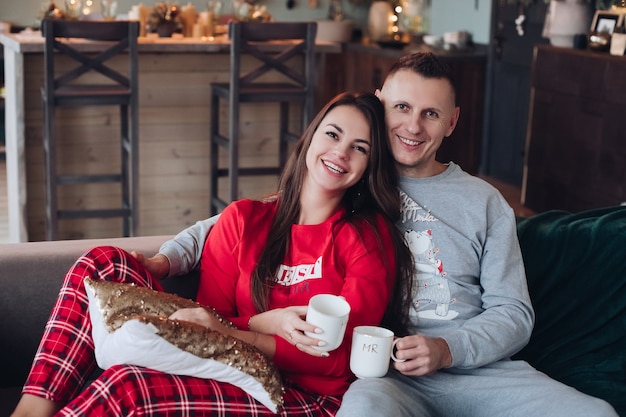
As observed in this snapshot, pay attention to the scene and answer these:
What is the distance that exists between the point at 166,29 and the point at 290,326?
2.87 meters

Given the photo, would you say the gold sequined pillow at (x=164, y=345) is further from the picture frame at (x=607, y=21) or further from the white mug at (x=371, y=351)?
the picture frame at (x=607, y=21)

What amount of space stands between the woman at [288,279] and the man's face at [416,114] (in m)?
0.03

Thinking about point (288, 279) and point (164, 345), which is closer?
point (164, 345)

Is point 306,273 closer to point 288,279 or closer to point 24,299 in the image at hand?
point 288,279

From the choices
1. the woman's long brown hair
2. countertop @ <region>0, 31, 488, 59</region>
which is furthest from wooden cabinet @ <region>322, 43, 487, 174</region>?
the woman's long brown hair

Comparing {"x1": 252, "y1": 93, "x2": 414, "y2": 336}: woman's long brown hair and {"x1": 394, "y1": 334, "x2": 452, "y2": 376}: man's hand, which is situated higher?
{"x1": 252, "y1": 93, "x2": 414, "y2": 336}: woman's long brown hair

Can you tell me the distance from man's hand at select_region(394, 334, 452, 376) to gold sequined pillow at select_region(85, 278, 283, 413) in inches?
9.6

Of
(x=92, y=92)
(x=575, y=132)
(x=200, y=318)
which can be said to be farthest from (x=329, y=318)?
(x=575, y=132)

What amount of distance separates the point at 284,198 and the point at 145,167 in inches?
91.2

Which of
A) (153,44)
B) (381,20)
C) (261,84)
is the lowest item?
(261,84)

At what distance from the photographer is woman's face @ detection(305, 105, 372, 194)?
1.91 metres

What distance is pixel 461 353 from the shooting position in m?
1.75

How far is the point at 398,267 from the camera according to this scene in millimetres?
1882

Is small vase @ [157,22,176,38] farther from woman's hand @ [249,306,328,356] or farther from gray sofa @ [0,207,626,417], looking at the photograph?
woman's hand @ [249,306,328,356]
